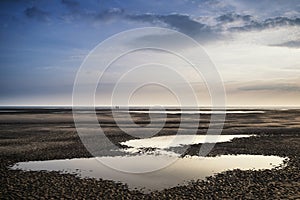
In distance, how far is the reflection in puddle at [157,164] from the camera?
1742 cm

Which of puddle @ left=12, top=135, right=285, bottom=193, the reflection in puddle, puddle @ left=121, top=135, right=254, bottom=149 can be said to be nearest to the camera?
the reflection in puddle

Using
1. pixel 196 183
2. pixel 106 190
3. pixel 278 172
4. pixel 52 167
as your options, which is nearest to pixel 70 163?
pixel 52 167

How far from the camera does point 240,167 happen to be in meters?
20.8

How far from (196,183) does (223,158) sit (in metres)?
8.85

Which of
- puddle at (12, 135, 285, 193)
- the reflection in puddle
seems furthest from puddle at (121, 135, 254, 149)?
the reflection in puddle

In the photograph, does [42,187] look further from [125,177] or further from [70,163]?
[70,163]

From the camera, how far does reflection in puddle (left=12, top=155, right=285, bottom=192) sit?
17422 mm

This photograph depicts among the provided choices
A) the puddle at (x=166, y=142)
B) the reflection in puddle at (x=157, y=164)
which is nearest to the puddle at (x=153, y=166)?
the reflection in puddle at (x=157, y=164)

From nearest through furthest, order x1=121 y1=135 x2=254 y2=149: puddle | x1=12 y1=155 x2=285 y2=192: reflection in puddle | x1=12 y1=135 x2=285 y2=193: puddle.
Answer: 1. x1=12 y1=155 x2=285 y2=192: reflection in puddle
2. x1=12 y1=135 x2=285 y2=193: puddle
3. x1=121 y1=135 x2=254 y2=149: puddle

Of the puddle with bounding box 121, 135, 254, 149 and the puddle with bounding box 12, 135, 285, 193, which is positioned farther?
the puddle with bounding box 121, 135, 254, 149

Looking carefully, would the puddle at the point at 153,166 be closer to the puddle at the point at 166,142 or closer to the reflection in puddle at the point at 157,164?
the reflection in puddle at the point at 157,164

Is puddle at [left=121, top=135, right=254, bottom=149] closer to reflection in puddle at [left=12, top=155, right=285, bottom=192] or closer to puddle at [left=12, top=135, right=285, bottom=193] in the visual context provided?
puddle at [left=12, top=135, right=285, bottom=193]

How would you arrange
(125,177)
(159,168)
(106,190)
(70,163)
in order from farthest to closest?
(70,163)
(159,168)
(125,177)
(106,190)

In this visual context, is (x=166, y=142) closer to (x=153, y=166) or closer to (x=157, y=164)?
(x=157, y=164)
